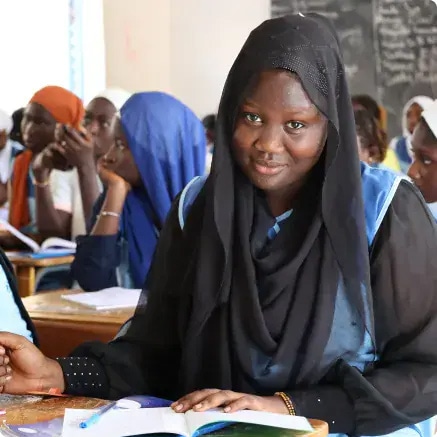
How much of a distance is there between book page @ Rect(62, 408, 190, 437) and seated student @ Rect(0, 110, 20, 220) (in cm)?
366

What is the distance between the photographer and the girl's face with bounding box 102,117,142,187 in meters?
2.83

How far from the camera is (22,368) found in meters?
1.28

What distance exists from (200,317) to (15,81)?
14.2ft

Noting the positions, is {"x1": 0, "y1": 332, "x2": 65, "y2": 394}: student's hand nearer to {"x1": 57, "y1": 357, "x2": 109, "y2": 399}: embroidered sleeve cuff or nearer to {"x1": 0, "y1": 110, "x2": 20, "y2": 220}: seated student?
{"x1": 57, "y1": 357, "x2": 109, "y2": 399}: embroidered sleeve cuff

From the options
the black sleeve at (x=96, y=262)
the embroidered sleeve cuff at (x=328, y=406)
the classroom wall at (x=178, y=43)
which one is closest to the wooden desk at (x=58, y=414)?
the embroidered sleeve cuff at (x=328, y=406)

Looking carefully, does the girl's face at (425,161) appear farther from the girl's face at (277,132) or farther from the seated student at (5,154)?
the seated student at (5,154)

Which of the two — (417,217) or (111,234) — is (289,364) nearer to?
(417,217)

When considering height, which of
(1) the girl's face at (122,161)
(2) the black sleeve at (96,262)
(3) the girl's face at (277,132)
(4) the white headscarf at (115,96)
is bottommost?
(2) the black sleeve at (96,262)

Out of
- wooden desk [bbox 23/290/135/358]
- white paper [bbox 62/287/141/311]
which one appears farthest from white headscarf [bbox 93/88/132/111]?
wooden desk [bbox 23/290/135/358]

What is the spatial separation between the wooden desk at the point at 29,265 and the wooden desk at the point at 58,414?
2.07 meters

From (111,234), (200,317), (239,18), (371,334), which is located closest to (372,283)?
(371,334)

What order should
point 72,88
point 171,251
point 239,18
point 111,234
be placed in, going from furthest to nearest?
point 72,88 → point 239,18 → point 111,234 → point 171,251

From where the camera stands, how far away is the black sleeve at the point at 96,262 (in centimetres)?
271

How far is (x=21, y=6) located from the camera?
17.5 feet
